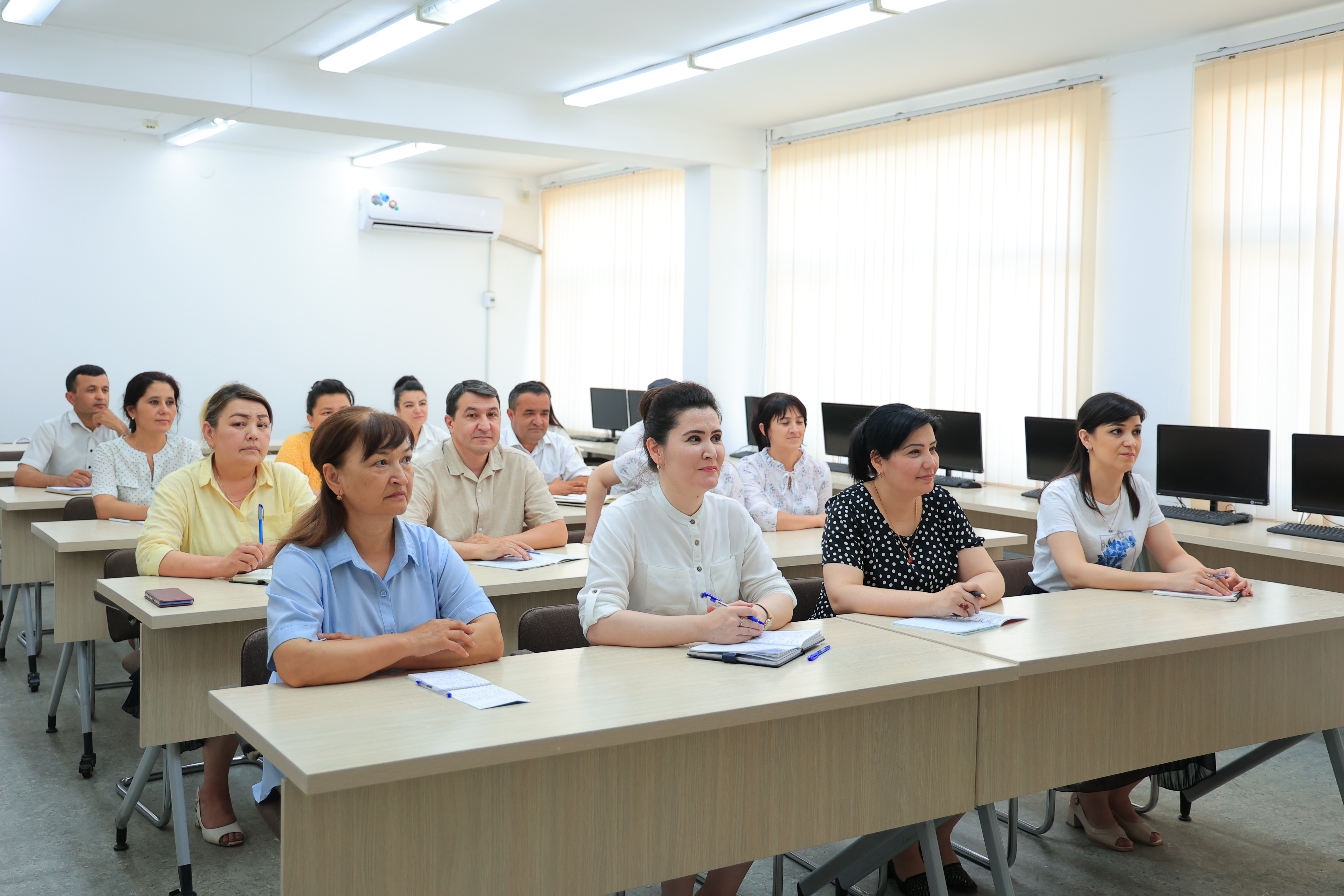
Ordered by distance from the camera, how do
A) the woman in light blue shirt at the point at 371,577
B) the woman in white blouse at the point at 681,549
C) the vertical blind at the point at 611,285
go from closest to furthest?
the woman in light blue shirt at the point at 371,577 → the woman in white blouse at the point at 681,549 → the vertical blind at the point at 611,285

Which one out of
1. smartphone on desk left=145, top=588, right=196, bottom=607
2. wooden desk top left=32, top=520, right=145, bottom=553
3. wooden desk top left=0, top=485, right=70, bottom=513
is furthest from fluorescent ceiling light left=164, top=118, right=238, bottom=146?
smartphone on desk left=145, top=588, right=196, bottom=607

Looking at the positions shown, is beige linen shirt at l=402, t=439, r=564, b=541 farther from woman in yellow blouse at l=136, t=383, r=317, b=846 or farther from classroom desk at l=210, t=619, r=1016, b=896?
classroom desk at l=210, t=619, r=1016, b=896

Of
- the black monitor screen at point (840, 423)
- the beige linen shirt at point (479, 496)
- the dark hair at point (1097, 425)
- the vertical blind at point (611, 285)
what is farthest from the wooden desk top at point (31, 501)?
the vertical blind at point (611, 285)

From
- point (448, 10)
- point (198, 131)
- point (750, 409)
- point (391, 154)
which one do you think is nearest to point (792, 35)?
point (448, 10)

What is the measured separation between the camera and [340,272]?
9578 mm

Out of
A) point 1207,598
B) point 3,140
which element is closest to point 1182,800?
point 1207,598

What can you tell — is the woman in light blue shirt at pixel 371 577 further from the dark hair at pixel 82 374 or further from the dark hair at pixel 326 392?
the dark hair at pixel 82 374

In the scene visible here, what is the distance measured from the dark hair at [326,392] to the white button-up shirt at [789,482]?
2.07 meters

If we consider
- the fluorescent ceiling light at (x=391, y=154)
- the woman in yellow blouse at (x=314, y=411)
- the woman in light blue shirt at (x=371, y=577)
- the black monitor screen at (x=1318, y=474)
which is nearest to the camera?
the woman in light blue shirt at (x=371, y=577)

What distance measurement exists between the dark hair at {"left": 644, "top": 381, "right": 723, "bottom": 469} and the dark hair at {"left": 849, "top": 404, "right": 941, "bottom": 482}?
0.51 meters

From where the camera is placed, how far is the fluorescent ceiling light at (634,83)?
616cm

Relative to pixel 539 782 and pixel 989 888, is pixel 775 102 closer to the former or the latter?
pixel 989 888

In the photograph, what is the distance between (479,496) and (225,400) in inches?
36.7

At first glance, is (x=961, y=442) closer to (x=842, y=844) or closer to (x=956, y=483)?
(x=956, y=483)
